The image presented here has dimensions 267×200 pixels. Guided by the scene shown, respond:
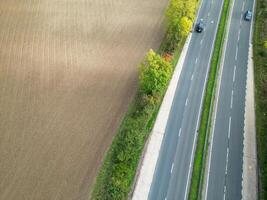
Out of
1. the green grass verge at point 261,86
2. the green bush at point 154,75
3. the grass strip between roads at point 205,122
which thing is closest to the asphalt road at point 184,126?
the grass strip between roads at point 205,122

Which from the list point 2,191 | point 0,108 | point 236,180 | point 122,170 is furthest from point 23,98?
point 236,180

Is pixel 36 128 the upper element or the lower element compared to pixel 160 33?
lower

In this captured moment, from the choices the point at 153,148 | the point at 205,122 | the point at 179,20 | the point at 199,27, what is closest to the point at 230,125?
the point at 205,122

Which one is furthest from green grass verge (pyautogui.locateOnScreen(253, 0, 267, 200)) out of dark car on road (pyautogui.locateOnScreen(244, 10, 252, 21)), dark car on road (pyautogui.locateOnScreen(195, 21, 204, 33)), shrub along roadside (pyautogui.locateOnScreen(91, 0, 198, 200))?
shrub along roadside (pyautogui.locateOnScreen(91, 0, 198, 200))

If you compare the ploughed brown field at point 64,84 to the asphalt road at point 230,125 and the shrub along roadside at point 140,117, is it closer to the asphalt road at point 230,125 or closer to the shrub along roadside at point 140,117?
the shrub along roadside at point 140,117

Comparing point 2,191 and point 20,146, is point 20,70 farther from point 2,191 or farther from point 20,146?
point 2,191

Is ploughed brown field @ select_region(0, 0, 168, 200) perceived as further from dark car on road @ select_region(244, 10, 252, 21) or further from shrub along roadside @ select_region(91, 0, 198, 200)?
dark car on road @ select_region(244, 10, 252, 21)
